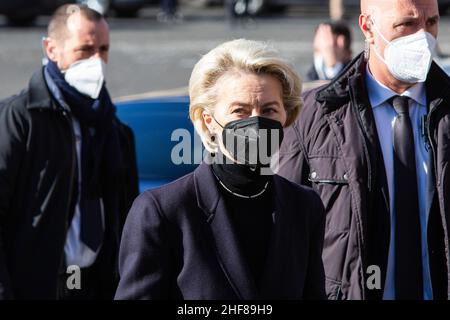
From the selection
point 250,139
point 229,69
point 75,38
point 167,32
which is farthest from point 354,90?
point 167,32

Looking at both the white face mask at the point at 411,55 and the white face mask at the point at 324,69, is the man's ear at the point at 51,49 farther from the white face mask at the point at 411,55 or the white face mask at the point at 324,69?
the white face mask at the point at 324,69

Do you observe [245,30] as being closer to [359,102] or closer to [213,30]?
[213,30]

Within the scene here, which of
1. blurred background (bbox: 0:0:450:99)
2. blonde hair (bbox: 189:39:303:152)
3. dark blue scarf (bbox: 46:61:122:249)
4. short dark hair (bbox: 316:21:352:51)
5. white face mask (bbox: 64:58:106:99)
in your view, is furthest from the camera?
blurred background (bbox: 0:0:450:99)

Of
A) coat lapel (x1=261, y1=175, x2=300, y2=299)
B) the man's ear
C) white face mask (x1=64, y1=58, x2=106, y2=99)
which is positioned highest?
the man's ear

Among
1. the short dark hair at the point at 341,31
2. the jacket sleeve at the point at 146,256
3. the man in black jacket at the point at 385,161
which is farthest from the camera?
the short dark hair at the point at 341,31

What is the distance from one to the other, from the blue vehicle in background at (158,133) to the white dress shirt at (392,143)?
225cm

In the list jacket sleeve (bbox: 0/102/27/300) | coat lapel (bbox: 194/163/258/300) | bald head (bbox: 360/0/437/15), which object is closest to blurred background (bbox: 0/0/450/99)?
jacket sleeve (bbox: 0/102/27/300)

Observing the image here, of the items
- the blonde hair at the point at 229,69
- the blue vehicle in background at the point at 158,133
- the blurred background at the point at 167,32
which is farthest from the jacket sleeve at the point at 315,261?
the blurred background at the point at 167,32

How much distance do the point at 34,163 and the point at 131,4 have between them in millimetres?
18881

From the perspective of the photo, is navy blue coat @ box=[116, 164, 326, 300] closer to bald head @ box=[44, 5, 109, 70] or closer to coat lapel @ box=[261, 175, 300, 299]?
coat lapel @ box=[261, 175, 300, 299]

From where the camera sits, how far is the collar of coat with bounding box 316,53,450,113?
3736 millimetres

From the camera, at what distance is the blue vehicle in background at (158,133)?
611 centimetres
